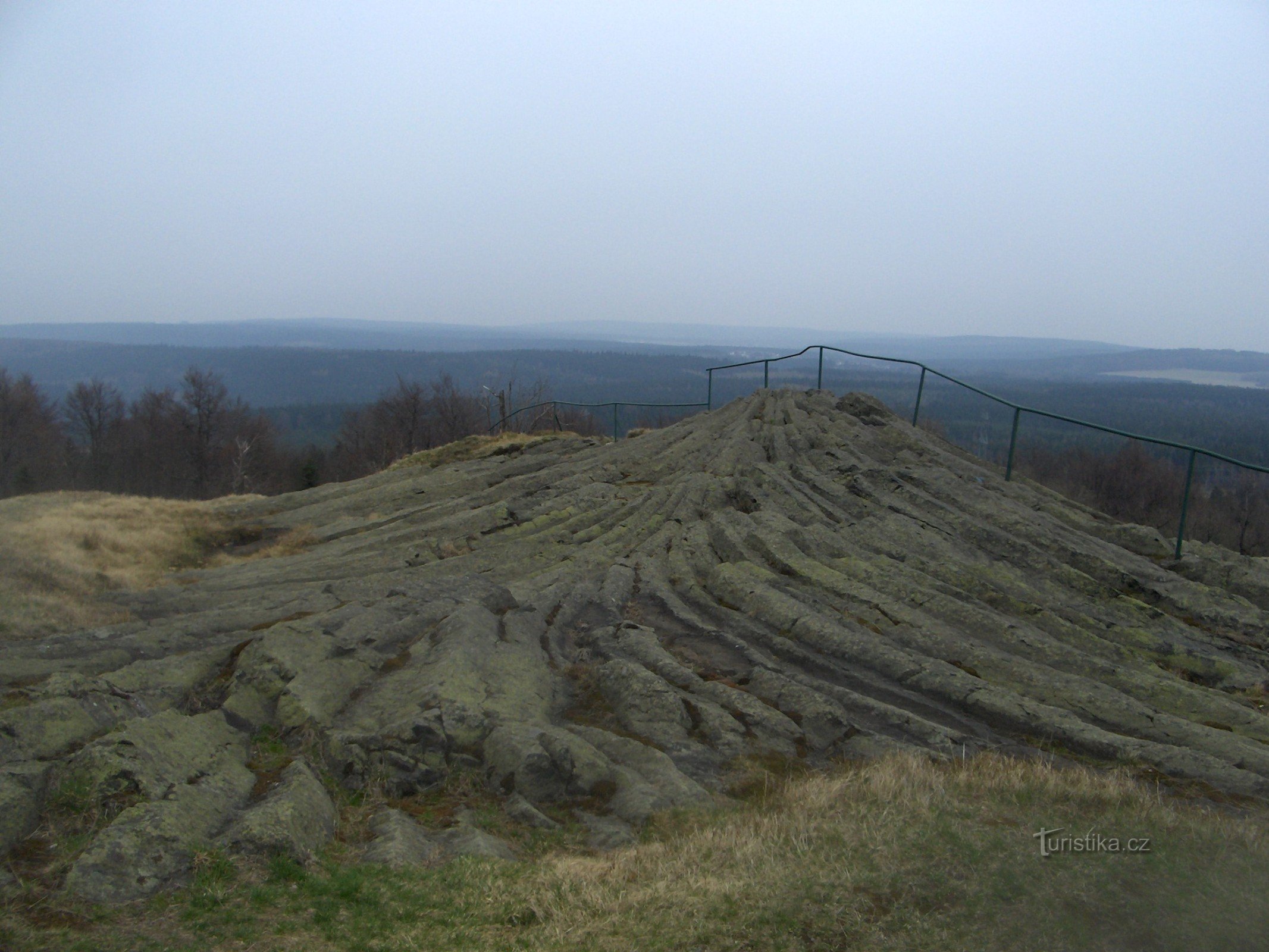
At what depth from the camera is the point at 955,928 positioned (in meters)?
5.11

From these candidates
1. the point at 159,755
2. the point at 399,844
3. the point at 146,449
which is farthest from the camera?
the point at 146,449

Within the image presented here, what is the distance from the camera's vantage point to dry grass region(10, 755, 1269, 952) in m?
4.96

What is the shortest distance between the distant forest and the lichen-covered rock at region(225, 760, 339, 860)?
36391mm

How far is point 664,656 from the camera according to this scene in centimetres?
1053

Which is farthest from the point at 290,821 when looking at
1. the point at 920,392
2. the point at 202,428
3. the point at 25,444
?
the point at 25,444

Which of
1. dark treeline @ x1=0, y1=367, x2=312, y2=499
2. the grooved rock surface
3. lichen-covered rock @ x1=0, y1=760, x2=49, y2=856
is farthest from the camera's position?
dark treeline @ x1=0, y1=367, x2=312, y2=499

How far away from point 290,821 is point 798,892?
3958 millimetres

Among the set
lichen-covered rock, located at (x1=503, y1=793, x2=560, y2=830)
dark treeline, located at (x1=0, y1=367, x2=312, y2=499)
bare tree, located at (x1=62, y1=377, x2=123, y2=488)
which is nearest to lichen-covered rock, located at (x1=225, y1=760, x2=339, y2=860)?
lichen-covered rock, located at (x1=503, y1=793, x2=560, y2=830)

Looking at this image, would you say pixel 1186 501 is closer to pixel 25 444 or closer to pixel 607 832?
pixel 607 832

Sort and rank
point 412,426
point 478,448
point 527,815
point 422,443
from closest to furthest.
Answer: point 527,815, point 478,448, point 422,443, point 412,426

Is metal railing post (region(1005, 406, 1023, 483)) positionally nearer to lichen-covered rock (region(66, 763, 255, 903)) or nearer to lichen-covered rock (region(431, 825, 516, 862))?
lichen-covered rock (region(431, 825, 516, 862))

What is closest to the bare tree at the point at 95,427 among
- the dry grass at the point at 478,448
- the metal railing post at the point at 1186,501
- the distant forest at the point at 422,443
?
the distant forest at the point at 422,443

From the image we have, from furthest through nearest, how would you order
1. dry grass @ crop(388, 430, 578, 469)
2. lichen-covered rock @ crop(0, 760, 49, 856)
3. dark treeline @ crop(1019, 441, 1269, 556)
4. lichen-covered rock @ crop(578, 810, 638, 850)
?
1. dark treeline @ crop(1019, 441, 1269, 556)
2. dry grass @ crop(388, 430, 578, 469)
3. lichen-covered rock @ crop(578, 810, 638, 850)
4. lichen-covered rock @ crop(0, 760, 49, 856)

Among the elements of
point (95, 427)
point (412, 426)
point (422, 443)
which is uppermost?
point (412, 426)
